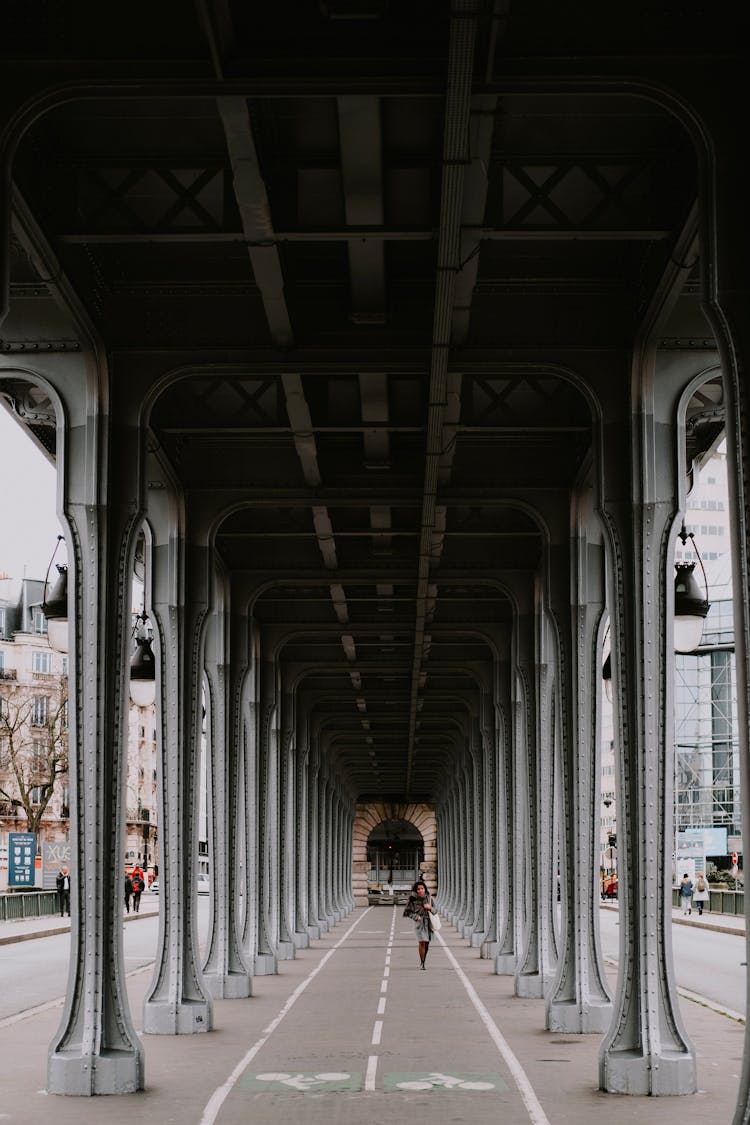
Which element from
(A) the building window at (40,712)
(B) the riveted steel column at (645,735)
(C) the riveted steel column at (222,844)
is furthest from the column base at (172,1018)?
(A) the building window at (40,712)

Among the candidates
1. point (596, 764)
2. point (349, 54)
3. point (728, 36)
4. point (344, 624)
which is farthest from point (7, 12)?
point (344, 624)

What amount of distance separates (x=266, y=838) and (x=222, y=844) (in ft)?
26.6

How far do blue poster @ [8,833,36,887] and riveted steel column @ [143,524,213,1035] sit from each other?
3505cm

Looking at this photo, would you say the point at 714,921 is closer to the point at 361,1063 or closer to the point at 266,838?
the point at 266,838

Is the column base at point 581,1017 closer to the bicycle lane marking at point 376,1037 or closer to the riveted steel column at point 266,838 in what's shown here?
the bicycle lane marking at point 376,1037

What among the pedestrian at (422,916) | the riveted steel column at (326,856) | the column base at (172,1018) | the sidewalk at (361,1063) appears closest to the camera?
the sidewalk at (361,1063)

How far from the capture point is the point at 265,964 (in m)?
32.8

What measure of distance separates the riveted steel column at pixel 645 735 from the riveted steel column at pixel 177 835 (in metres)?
6.59

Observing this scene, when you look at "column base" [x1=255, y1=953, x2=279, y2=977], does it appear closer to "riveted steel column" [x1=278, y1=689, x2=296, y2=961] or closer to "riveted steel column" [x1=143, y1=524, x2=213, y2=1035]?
"riveted steel column" [x1=278, y1=689, x2=296, y2=961]

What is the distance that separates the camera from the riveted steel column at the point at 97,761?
15250 mm

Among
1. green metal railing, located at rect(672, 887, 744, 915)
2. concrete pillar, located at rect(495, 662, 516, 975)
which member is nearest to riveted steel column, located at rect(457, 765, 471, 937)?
green metal railing, located at rect(672, 887, 744, 915)

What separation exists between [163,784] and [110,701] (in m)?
4.90

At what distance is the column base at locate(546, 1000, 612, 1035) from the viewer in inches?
808

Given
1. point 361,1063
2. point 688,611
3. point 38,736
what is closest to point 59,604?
point 361,1063
